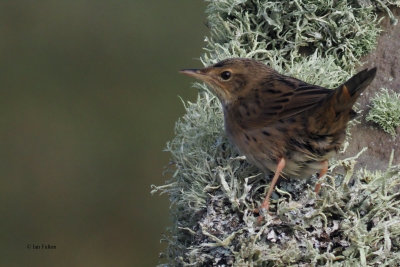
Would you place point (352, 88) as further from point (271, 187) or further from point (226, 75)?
point (226, 75)

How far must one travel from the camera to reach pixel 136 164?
823cm

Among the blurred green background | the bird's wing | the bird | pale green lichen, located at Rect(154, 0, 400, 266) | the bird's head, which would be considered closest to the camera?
pale green lichen, located at Rect(154, 0, 400, 266)

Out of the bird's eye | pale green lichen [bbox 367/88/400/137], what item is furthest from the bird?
pale green lichen [bbox 367/88/400/137]

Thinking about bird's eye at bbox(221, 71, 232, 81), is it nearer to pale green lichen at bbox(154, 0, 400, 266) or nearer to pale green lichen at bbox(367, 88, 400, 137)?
pale green lichen at bbox(154, 0, 400, 266)

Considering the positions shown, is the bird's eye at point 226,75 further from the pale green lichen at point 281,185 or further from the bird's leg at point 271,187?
the bird's leg at point 271,187

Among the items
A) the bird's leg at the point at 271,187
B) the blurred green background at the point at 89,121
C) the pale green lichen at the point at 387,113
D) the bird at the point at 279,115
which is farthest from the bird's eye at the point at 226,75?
the blurred green background at the point at 89,121

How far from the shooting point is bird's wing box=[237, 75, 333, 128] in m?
4.31

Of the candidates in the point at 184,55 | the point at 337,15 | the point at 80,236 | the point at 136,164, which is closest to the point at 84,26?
the point at 184,55

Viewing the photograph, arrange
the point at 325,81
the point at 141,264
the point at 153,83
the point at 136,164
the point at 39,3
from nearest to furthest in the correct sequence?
the point at 325,81
the point at 141,264
the point at 136,164
the point at 153,83
the point at 39,3

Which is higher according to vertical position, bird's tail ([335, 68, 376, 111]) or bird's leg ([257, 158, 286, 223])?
bird's tail ([335, 68, 376, 111])

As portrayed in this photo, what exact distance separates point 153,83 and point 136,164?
985 mm

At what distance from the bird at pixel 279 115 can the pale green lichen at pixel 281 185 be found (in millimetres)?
98

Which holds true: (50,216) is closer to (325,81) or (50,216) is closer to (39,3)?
(39,3)

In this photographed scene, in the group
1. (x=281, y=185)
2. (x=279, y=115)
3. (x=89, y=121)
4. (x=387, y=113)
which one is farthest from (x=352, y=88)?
(x=89, y=121)
